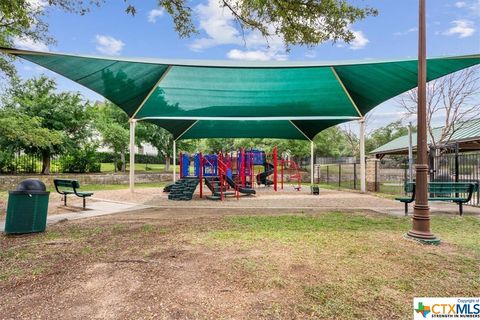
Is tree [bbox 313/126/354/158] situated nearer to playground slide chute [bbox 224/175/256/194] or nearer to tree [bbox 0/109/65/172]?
playground slide chute [bbox 224/175/256/194]

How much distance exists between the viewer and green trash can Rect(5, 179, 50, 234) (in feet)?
19.2

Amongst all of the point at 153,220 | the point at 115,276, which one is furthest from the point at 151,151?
the point at 115,276

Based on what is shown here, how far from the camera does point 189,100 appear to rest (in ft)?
42.5

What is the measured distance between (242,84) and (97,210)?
23.0 feet

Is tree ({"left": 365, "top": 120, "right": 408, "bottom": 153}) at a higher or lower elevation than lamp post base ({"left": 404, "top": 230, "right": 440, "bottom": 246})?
higher

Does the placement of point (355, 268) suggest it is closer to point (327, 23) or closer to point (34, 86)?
point (327, 23)

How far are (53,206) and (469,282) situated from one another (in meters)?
11.1

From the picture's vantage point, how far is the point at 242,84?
11.7 m

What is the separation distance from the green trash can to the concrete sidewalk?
0.87 m

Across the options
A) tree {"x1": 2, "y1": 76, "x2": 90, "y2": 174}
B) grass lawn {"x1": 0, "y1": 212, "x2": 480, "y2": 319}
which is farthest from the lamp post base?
tree {"x1": 2, "y1": 76, "x2": 90, "y2": 174}

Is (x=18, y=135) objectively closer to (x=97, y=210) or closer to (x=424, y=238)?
(x=97, y=210)

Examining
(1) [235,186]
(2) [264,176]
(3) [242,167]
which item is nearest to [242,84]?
(1) [235,186]

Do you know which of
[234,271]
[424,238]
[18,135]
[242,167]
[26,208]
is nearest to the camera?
[234,271]

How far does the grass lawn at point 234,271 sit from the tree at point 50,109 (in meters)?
13.9
